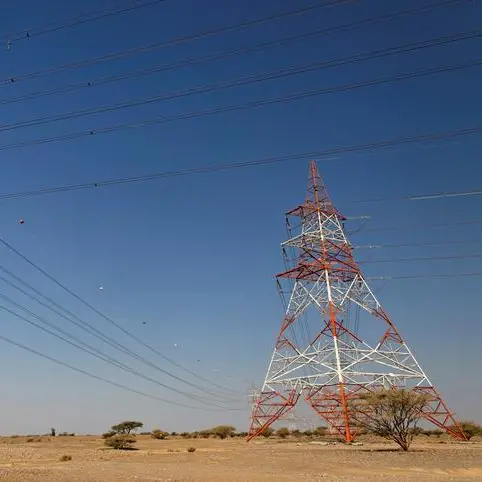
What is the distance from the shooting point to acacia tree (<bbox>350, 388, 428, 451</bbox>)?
152ft

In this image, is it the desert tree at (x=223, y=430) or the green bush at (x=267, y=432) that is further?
the desert tree at (x=223, y=430)

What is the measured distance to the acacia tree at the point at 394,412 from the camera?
46438 millimetres

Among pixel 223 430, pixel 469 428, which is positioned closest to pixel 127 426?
pixel 223 430

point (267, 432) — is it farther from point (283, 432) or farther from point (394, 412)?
point (394, 412)

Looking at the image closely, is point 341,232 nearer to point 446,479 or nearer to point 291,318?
Result: point 291,318

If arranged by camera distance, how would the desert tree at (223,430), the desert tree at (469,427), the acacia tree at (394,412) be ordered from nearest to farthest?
the acacia tree at (394,412), the desert tree at (469,427), the desert tree at (223,430)

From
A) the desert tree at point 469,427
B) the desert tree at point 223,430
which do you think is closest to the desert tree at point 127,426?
the desert tree at point 223,430

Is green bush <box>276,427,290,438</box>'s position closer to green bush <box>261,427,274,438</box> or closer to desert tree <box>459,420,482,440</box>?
green bush <box>261,427,274,438</box>

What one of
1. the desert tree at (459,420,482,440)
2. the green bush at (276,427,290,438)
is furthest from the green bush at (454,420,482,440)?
the green bush at (276,427,290,438)

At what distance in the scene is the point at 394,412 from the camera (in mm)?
46375

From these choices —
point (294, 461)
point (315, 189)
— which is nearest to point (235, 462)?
point (294, 461)

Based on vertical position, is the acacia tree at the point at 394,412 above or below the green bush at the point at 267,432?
above

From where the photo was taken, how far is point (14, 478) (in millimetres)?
25094

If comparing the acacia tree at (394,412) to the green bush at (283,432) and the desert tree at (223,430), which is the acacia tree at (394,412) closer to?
the green bush at (283,432)
